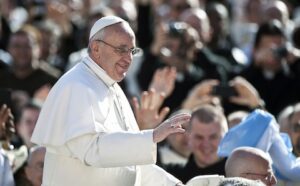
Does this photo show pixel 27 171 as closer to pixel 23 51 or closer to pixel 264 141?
pixel 264 141

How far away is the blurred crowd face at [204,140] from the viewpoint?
9.44m

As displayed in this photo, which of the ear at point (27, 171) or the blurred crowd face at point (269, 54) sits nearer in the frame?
the ear at point (27, 171)

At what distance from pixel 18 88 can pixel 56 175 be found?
17.8 ft

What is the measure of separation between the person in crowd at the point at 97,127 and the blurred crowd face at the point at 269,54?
16.0ft

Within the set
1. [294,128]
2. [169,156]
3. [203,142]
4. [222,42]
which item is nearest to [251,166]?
[203,142]

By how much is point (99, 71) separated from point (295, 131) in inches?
108

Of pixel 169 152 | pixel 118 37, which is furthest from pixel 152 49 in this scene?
pixel 118 37

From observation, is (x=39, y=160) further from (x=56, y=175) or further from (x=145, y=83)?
(x=145, y=83)

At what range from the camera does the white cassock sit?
23.1 ft

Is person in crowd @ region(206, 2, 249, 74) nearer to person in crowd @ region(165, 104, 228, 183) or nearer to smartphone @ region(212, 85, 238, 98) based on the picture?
smartphone @ region(212, 85, 238, 98)

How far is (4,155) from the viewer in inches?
341


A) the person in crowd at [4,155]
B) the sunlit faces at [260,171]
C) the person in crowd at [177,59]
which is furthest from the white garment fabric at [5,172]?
the person in crowd at [177,59]

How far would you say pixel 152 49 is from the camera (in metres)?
12.6

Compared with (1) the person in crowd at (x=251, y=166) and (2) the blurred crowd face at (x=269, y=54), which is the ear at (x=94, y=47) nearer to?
(1) the person in crowd at (x=251, y=166)
